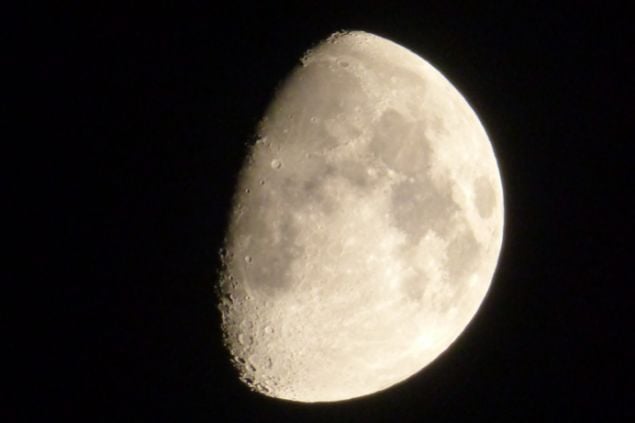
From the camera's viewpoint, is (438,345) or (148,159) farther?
(438,345)

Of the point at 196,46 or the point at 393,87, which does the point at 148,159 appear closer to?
the point at 196,46

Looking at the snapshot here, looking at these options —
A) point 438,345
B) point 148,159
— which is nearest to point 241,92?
point 148,159

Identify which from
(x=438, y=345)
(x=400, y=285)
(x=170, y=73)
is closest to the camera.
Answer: (x=170, y=73)

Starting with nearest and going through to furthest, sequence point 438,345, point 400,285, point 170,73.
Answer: point 170,73
point 400,285
point 438,345

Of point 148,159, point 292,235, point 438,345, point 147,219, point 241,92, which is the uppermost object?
point 241,92

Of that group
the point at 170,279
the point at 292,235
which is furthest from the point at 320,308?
the point at 170,279

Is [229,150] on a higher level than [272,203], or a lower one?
higher
